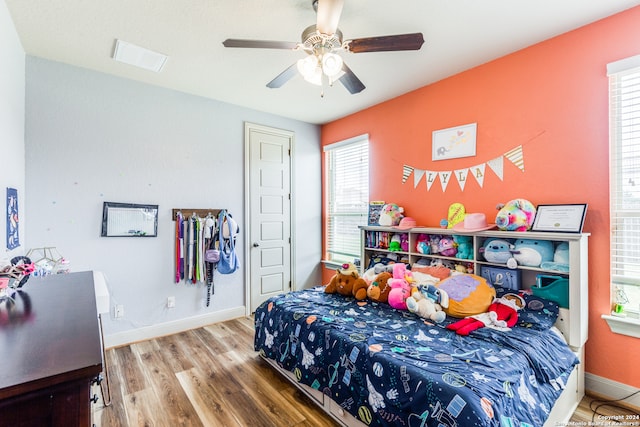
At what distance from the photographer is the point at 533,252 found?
7.30 ft

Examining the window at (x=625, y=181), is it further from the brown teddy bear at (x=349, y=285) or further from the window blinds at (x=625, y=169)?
the brown teddy bear at (x=349, y=285)

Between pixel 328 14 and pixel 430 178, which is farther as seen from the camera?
pixel 430 178

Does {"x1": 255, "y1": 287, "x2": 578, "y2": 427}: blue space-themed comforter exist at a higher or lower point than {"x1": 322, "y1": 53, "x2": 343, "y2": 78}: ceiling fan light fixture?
lower

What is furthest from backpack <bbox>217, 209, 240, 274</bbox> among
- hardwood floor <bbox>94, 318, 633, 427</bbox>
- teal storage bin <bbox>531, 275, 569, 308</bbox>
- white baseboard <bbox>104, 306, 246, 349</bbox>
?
teal storage bin <bbox>531, 275, 569, 308</bbox>

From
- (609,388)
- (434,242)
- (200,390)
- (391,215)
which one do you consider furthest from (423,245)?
(200,390)

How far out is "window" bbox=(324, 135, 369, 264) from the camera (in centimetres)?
393

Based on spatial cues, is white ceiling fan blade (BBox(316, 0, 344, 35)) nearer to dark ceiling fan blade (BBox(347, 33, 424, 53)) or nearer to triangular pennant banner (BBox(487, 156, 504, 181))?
dark ceiling fan blade (BBox(347, 33, 424, 53))

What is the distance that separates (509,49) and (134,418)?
387cm

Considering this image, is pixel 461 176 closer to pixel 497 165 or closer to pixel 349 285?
pixel 497 165

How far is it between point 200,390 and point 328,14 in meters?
2.63

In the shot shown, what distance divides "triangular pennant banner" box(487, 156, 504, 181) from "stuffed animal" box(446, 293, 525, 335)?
1.05 metres

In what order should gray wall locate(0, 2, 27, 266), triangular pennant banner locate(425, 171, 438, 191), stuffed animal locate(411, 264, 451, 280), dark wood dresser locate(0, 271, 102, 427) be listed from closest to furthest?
dark wood dresser locate(0, 271, 102, 427) → gray wall locate(0, 2, 27, 266) → stuffed animal locate(411, 264, 451, 280) → triangular pennant banner locate(425, 171, 438, 191)

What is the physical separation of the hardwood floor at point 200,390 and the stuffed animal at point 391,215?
184 centimetres

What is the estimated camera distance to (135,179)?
119 inches
